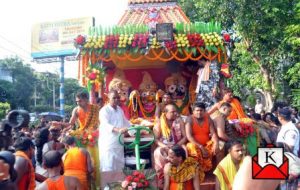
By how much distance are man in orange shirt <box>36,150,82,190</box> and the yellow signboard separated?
36.2m

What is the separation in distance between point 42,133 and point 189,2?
48.5 feet

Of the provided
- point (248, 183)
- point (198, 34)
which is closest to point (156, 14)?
point (198, 34)

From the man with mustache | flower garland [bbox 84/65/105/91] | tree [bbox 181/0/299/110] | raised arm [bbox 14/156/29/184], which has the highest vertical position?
tree [bbox 181/0/299/110]

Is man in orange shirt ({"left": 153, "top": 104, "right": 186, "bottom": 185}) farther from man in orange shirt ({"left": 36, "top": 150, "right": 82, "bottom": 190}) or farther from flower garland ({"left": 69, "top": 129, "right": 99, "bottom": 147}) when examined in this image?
man in orange shirt ({"left": 36, "top": 150, "right": 82, "bottom": 190})

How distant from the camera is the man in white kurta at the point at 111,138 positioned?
285 inches

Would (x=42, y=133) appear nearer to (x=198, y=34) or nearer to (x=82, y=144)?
(x=82, y=144)

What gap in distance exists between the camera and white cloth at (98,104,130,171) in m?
7.23

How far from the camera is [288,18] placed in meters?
15.9

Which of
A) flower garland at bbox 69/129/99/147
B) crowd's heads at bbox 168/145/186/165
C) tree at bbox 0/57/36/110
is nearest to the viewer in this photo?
crowd's heads at bbox 168/145/186/165

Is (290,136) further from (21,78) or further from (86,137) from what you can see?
(21,78)

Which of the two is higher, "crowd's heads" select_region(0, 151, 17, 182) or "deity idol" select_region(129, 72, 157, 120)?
"deity idol" select_region(129, 72, 157, 120)

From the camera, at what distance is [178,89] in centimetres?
1077

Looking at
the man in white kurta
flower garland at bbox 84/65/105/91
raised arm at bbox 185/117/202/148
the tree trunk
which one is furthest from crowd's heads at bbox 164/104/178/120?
the tree trunk

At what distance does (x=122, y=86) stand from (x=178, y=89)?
1.24 meters
